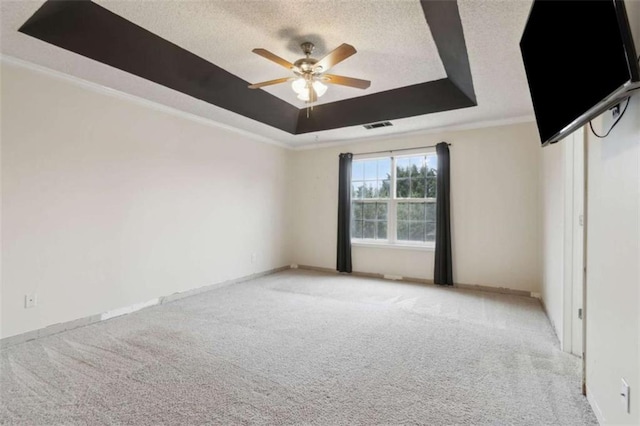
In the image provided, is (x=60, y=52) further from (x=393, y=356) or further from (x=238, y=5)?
(x=393, y=356)

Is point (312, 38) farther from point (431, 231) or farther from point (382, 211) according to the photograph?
point (431, 231)

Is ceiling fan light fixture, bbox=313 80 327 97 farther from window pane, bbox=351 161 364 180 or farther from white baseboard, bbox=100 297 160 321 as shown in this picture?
white baseboard, bbox=100 297 160 321

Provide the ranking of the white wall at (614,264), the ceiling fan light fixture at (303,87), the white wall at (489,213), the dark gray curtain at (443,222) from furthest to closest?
the dark gray curtain at (443,222)
the white wall at (489,213)
the ceiling fan light fixture at (303,87)
the white wall at (614,264)

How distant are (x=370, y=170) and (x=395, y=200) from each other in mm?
730

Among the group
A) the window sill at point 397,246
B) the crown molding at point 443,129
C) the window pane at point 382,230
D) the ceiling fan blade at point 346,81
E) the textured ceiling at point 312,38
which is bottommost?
the window sill at point 397,246

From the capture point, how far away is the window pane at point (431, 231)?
5004 millimetres

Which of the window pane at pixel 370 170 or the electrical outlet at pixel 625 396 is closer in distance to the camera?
the electrical outlet at pixel 625 396

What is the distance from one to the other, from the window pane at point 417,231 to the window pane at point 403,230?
0.22 feet

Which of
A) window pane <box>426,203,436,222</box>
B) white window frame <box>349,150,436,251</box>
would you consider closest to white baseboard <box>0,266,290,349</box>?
white window frame <box>349,150,436,251</box>

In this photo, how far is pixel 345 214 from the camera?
5594mm

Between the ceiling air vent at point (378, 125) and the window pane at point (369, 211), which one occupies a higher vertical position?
the ceiling air vent at point (378, 125)

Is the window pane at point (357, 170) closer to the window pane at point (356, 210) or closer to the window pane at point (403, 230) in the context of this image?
the window pane at point (356, 210)

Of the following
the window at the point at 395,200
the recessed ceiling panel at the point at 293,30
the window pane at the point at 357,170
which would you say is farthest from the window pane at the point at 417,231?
the recessed ceiling panel at the point at 293,30

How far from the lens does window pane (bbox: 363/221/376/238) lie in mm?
5570
